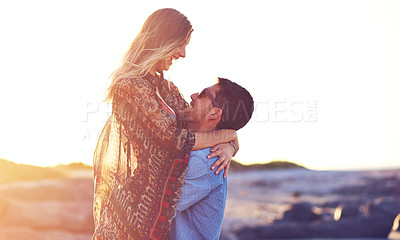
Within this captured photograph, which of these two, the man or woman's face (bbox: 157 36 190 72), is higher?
woman's face (bbox: 157 36 190 72)

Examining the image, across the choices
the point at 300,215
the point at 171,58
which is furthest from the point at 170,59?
the point at 300,215

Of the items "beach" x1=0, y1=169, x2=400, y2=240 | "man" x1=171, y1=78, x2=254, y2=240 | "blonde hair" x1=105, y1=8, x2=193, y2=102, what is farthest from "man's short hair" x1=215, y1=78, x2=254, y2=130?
"beach" x1=0, y1=169, x2=400, y2=240

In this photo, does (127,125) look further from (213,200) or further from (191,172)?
(213,200)

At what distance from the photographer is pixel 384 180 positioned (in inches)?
1299

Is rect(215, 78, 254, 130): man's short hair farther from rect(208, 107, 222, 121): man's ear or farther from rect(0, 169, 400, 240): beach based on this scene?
rect(0, 169, 400, 240): beach

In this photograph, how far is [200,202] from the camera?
3.14 metres

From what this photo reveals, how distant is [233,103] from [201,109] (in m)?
0.19

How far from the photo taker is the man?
10.1ft

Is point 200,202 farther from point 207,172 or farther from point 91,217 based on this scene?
point 91,217

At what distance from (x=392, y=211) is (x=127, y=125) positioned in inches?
498

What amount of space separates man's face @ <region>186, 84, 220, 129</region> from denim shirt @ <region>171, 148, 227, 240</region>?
19cm

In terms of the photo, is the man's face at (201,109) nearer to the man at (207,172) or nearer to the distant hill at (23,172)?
the man at (207,172)

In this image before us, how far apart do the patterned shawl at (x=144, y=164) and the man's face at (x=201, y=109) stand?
19 cm

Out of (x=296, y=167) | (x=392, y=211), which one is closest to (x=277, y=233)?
(x=392, y=211)
